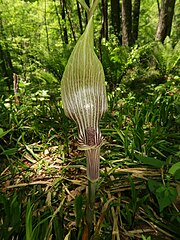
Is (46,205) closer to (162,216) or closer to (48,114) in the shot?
(162,216)

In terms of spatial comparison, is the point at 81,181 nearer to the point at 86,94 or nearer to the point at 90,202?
the point at 90,202

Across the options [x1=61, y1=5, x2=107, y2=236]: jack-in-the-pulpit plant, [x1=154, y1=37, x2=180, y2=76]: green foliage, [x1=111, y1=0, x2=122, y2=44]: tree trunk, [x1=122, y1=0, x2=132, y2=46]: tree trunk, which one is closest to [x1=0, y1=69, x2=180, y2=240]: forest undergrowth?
[x1=61, y1=5, x2=107, y2=236]: jack-in-the-pulpit plant

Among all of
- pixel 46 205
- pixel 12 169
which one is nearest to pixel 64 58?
pixel 12 169

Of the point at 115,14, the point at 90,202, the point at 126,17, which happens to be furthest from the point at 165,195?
the point at 115,14

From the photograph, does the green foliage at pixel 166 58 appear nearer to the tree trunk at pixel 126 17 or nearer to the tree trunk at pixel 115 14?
the tree trunk at pixel 126 17

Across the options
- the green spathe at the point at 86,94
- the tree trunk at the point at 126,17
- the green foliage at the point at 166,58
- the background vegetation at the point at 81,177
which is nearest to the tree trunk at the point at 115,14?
the tree trunk at the point at 126,17

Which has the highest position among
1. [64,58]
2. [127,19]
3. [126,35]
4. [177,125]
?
[127,19]

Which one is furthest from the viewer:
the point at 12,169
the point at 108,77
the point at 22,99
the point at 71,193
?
the point at 108,77

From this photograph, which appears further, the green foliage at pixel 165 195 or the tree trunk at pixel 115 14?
the tree trunk at pixel 115 14
